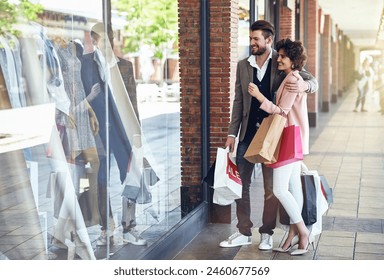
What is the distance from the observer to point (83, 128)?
15.1 feet

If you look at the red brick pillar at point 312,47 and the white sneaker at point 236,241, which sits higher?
the red brick pillar at point 312,47

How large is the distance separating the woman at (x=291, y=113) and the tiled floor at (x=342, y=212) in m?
0.34

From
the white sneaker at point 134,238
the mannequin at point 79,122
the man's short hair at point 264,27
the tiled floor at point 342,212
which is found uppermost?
the man's short hair at point 264,27

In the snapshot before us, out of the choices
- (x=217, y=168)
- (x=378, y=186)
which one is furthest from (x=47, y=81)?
(x=378, y=186)

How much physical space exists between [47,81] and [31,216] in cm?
72

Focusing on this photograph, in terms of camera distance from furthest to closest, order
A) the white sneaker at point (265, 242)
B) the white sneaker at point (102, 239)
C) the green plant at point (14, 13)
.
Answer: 1. the white sneaker at point (265, 242)
2. the white sneaker at point (102, 239)
3. the green plant at point (14, 13)

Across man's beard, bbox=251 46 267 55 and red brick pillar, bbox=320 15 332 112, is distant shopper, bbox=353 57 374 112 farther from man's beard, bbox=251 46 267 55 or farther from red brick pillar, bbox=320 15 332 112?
man's beard, bbox=251 46 267 55

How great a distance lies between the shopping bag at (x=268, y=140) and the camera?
5.54m

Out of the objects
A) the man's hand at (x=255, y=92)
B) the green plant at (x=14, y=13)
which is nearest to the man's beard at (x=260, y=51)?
the man's hand at (x=255, y=92)

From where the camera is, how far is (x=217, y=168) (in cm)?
596

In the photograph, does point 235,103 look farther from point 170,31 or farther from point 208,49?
point 208,49

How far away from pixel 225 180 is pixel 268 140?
545 mm

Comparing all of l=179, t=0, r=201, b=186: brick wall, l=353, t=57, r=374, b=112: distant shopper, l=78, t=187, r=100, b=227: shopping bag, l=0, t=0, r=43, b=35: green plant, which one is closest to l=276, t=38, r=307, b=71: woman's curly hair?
l=179, t=0, r=201, b=186: brick wall

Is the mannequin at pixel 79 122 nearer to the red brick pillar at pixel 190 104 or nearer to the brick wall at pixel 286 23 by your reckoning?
the red brick pillar at pixel 190 104
